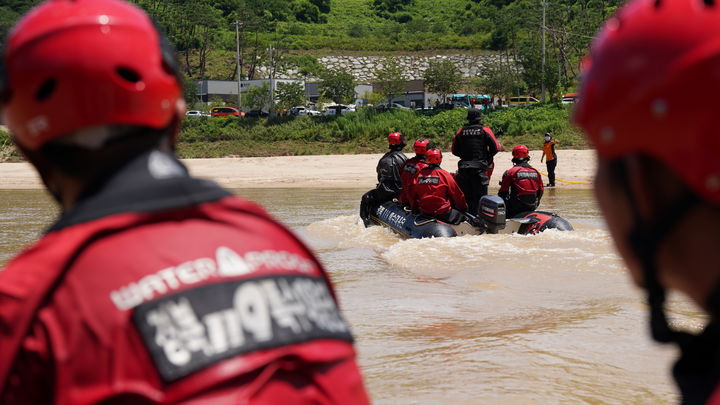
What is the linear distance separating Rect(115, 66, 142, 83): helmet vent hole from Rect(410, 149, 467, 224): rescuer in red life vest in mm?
10561

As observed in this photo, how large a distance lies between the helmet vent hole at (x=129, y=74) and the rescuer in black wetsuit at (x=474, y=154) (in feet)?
38.6

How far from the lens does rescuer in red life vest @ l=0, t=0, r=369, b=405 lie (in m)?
1.44

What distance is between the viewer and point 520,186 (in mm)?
12406

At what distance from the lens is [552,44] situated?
59.8m

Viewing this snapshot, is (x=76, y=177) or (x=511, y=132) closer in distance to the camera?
(x=76, y=177)

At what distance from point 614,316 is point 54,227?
23.3 feet

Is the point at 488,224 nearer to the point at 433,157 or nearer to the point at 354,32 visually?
the point at 433,157

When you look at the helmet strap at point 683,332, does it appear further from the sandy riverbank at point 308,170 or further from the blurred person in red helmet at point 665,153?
the sandy riverbank at point 308,170

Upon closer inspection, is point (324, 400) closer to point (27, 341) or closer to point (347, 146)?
point (27, 341)

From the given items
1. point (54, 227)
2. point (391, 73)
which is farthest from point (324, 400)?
point (391, 73)

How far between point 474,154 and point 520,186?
3.96 ft

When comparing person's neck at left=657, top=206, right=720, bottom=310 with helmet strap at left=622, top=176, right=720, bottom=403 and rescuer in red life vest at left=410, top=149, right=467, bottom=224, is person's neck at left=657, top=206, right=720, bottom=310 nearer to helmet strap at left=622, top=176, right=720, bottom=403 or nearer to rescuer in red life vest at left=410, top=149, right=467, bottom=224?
helmet strap at left=622, top=176, right=720, bottom=403

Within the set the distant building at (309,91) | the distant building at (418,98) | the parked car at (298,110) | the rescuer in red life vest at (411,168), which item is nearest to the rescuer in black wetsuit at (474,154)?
the rescuer in red life vest at (411,168)

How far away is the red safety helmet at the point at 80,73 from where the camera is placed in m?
1.66
